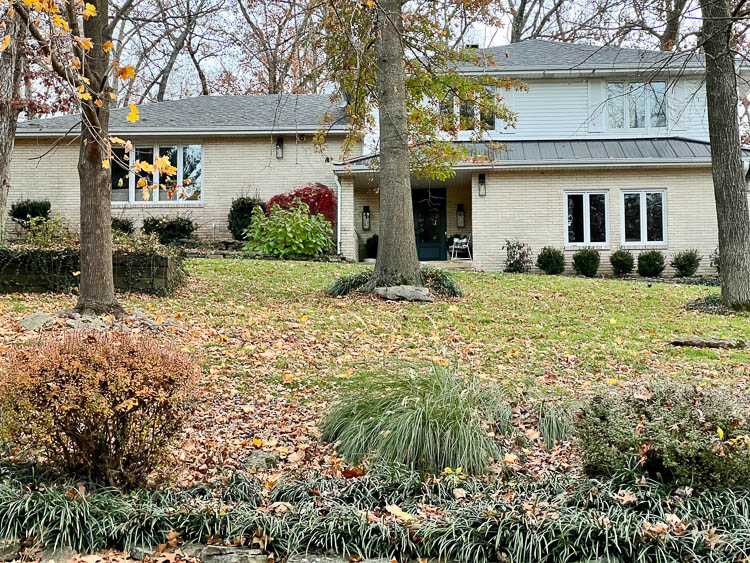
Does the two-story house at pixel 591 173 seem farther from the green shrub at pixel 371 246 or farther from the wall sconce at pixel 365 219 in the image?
the wall sconce at pixel 365 219

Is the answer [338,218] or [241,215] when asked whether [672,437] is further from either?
[241,215]

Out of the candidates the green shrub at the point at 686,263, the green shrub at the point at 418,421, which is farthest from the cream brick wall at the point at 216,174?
the green shrub at the point at 418,421

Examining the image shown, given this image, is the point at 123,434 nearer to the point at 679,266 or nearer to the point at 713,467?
the point at 713,467

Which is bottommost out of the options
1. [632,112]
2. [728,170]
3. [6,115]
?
[728,170]

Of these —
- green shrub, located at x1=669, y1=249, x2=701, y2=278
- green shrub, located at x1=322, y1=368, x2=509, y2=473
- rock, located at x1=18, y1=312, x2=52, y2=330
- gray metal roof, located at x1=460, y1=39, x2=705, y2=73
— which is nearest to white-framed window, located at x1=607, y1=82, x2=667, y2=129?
gray metal roof, located at x1=460, y1=39, x2=705, y2=73

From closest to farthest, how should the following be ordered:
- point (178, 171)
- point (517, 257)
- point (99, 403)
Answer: point (99, 403)
point (517, 257)
point (178, 171)

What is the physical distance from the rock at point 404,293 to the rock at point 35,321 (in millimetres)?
5166

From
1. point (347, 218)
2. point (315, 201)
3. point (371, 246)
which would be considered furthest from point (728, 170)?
point (315, 201)

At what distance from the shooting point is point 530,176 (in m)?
19.5

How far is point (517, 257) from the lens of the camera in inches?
754

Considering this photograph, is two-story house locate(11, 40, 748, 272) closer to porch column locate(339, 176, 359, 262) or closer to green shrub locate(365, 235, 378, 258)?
porch column locate(339, 176, 359, 262)

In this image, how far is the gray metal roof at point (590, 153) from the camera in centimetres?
1878

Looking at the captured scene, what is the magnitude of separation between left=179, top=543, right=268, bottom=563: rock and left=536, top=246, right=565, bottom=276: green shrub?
1593 cm

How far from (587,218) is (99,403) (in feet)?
57.2
